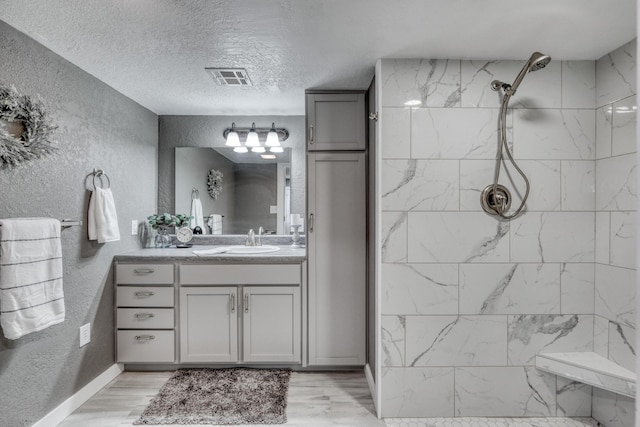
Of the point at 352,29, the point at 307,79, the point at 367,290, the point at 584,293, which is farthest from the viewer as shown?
the point at 367,290

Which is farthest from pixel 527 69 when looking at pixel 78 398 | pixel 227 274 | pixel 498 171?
pixel 78 398

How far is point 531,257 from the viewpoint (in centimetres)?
215

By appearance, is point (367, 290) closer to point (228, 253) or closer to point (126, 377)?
point (228, 253)

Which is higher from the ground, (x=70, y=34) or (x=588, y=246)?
(x=70, y=34)

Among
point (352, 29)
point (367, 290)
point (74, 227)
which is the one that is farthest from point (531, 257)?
point (74, 227)

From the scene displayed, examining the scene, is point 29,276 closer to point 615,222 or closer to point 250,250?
point 250,250

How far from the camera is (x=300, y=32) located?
1846 mm

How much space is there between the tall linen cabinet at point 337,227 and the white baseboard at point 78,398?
4.76ft

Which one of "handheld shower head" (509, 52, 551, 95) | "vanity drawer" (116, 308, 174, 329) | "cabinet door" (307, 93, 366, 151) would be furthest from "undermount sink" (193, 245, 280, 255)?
"handheld shower head" (509, 52, 551, 95)

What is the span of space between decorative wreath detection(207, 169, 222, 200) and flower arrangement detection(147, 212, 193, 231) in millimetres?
345

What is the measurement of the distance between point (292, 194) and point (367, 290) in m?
1.15

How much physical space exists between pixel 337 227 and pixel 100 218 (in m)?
1.62

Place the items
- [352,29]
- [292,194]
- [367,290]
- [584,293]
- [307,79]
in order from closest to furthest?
[352,29] < [584,293] < [307,79] < [367,290] < [292,194]

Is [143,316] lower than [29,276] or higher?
lower
